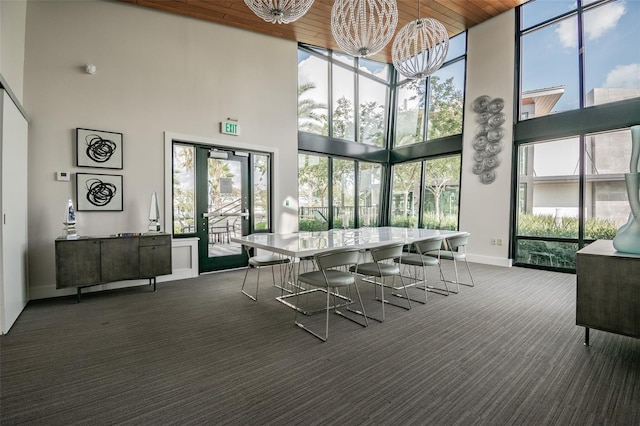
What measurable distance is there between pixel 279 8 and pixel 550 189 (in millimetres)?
5678

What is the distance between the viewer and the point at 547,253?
5715mm

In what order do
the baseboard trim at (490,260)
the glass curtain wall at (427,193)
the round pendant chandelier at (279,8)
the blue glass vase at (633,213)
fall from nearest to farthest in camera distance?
the blue glass vase at (633,213), the round pendant chandelier at (279,8), the baseboard trim at (490,260), the glass curtain wall at (427,193)

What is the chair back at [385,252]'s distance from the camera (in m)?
3.27

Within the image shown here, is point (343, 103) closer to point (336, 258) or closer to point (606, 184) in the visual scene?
point (606, 184)

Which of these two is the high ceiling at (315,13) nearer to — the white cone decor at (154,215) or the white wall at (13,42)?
the white wall at (13,42)

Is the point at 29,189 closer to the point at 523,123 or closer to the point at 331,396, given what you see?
the point at 331,396

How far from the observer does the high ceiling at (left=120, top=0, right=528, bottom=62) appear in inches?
198

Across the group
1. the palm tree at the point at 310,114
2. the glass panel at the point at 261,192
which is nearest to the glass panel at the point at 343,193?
the palm tree at the point at 310,114

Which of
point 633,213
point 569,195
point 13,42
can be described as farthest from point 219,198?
point 569,195

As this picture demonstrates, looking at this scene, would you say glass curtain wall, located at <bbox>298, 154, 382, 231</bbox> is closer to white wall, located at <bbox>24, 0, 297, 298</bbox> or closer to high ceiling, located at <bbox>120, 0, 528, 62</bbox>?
white wall, located at <bbox>24, 0, 297, 298</bbox>

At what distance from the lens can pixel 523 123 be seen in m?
5.99

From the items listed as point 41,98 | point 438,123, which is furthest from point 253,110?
point 438,123

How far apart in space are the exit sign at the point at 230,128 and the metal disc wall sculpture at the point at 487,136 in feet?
16.1

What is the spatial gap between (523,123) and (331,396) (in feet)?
20.7
